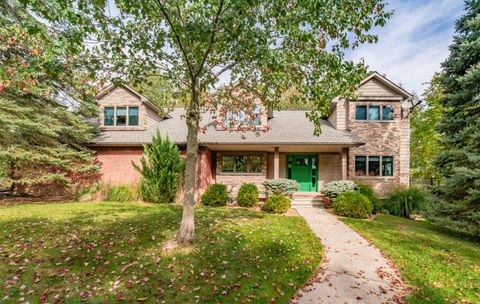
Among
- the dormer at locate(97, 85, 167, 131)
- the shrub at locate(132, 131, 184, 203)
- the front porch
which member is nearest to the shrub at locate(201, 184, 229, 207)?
the shrub at locate(132, 131, 184, 203)

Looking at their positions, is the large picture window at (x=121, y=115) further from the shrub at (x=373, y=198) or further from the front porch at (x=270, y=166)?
the shrub at (x=373, y=198)

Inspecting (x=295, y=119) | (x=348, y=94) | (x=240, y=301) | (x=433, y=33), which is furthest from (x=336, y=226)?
(x=433, y=33)

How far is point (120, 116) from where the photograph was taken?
14867 millimetres

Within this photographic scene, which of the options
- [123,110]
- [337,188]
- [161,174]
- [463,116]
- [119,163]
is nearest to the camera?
[463,116]

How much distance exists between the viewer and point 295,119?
16125 mm

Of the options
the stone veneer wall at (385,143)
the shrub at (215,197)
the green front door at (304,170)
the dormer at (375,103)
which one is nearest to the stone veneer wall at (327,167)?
the green front door at (304,170)

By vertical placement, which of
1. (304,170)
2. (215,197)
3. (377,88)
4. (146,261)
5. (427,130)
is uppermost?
(377,88)

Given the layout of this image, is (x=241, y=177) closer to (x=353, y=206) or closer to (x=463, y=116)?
(x=353, y=206)

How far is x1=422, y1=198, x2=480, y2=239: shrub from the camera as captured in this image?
24.2 feet

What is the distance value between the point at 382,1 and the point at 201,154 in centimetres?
1040

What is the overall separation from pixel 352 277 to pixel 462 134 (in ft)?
22.6

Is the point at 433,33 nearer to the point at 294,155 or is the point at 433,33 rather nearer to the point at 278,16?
the point at 294,155

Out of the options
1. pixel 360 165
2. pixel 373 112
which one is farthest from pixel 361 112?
pixel 360 165

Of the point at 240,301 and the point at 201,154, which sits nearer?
the point at 240,301
